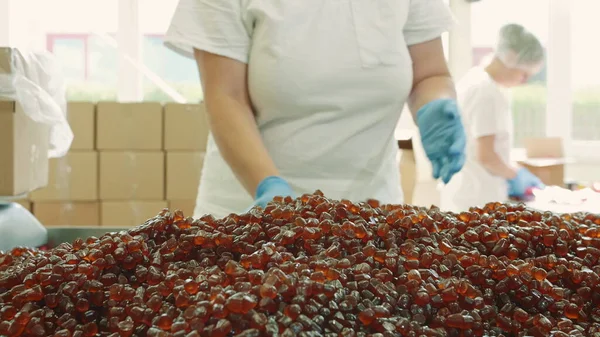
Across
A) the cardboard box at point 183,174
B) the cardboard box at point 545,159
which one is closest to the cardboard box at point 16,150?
the cardboard box at point 183,174

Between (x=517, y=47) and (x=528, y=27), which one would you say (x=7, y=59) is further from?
(x=528, y=27)

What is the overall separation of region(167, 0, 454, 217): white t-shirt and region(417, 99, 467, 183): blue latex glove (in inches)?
6.4

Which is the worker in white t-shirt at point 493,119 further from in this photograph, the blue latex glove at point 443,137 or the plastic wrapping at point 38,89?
the plastic wrapping at point 38,89

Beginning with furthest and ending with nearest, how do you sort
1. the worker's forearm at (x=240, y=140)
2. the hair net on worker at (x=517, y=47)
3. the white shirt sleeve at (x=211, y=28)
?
the hair net on worker at (x=517, y=47) < the white shirt sleeve at (x=211, y=28) < the worker's forearm at (x=240, y=140)

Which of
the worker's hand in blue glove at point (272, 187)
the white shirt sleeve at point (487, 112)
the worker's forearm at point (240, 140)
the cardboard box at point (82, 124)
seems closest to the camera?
the worker's hand in blue glove at point (272, 187)

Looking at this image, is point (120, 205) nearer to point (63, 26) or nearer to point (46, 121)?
point (46, 121)

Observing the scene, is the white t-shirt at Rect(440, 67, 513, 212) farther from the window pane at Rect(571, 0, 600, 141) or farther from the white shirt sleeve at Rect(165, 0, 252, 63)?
the window pane at Rect(571, 0, 600, 141)

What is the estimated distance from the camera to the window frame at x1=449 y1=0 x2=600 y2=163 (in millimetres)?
5203

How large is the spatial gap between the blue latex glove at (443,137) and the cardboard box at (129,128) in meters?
2.27

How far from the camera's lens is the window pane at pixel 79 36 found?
5.18 m

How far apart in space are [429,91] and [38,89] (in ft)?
2.89

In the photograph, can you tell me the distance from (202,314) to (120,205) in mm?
3091

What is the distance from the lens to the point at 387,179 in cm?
149

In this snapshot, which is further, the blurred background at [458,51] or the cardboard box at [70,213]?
the blurred background at [458,51]
